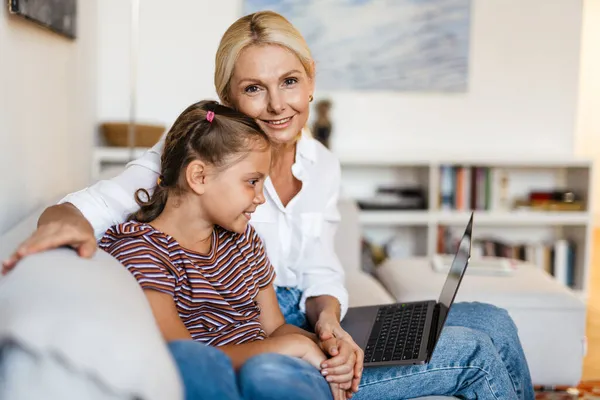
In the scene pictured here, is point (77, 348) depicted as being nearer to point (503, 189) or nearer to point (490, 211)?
point (490, 211)

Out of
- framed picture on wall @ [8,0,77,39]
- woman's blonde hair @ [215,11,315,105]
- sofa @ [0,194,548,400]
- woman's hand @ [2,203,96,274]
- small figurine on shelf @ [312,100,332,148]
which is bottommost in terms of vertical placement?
sofa @ [0,194,548,400]

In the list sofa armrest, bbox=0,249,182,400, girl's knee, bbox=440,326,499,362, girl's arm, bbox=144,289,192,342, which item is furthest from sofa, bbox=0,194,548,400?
girl's knee, bbox=440,326,499,362

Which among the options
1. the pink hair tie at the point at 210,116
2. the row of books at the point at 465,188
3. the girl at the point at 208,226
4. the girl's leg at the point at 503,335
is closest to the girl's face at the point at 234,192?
the girl at the point at 208,226

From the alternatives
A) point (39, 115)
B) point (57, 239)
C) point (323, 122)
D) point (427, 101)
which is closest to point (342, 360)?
point (57, 239)

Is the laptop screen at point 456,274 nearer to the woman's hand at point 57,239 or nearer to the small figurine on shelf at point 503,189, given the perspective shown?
the woman's hand at point 57,239

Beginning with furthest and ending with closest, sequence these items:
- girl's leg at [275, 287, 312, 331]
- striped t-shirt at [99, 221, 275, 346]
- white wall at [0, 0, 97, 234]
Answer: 1. white wall at [0, 0, 97, 234]
2. girl's leg at [275, 287, 312, 331]
3. striped t-shirt at [99, 221, 275, 346]

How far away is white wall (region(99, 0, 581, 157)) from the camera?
4219 mm

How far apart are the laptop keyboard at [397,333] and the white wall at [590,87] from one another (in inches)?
214

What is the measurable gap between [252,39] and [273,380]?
0.89 m

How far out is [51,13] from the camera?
7.93 feet

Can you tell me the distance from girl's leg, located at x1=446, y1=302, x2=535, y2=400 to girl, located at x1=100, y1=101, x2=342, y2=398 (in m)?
0.50

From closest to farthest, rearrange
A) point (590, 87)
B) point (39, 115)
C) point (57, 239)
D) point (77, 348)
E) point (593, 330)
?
point (77, 348), point (57, 239), point (39, 115), point (593, 330), point (590, 87)

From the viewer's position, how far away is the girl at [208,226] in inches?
55.4

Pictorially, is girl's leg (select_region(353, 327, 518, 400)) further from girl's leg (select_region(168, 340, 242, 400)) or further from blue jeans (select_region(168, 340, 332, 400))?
girl's leg (select_region(168, 340, 242, 400))
